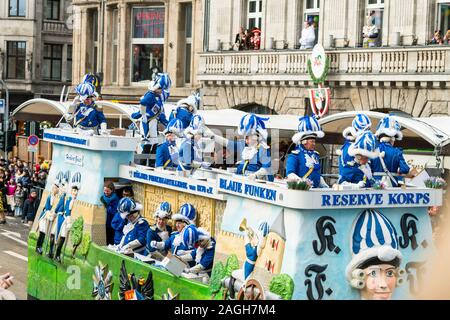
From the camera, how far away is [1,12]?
210 feet

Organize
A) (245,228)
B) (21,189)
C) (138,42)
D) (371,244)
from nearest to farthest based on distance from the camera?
(371,244) < (245,228) < (21,189) < (138,42)

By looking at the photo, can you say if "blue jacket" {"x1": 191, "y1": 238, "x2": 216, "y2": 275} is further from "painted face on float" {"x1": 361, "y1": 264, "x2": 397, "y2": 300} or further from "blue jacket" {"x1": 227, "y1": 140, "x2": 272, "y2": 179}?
"painted face on float" {"x1": 361, "y1": 264, "x2": 397, "y2": 300}

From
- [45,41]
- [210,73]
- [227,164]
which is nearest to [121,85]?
[210,73]

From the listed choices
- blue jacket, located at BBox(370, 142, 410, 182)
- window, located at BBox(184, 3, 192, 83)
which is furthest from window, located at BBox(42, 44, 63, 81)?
blue jacket, located at BBox(370, 142, 410, 182)

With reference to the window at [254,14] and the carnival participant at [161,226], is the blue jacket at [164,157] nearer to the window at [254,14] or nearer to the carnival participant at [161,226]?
the carnival participant at [161,226]

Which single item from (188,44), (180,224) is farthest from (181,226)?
(188,44)

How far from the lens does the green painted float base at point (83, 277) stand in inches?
482

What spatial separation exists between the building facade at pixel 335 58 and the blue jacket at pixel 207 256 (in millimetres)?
16201

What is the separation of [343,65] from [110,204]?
1727cm

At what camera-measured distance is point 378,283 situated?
10602 mm

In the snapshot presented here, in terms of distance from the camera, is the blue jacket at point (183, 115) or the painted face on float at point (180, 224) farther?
the blue jacket at point (183, 115)

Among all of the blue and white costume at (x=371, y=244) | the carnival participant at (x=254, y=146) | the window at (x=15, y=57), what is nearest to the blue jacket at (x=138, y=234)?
the carnival participant at (x=254, y=146)

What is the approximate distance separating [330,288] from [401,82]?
1973 centimetres

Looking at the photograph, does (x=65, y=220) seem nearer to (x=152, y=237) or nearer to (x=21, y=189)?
(x=152, y=237)
